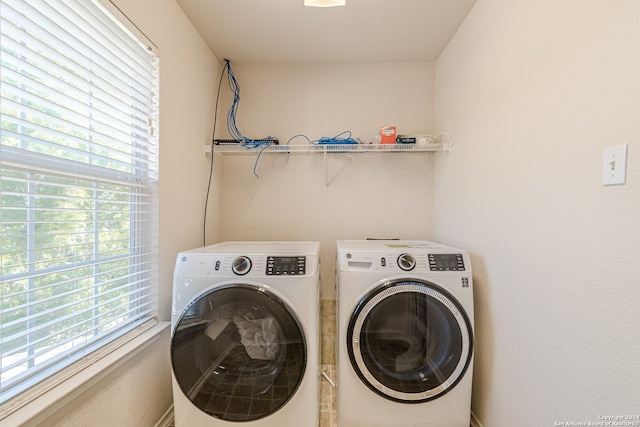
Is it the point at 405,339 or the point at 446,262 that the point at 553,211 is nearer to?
the point at 446,262

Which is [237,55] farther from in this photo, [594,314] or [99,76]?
[594,314]

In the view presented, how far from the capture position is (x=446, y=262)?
1.24 m

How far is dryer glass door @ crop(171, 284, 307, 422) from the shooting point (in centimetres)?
113

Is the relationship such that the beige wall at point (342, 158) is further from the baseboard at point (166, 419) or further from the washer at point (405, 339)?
the baseboard at point (166, 419)

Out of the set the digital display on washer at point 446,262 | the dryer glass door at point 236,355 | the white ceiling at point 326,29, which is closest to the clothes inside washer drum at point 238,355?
the dryer glass door at point 236,355

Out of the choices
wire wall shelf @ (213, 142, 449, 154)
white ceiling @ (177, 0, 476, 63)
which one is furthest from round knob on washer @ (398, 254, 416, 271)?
white ceiling @ (177, 0, 476, 63)

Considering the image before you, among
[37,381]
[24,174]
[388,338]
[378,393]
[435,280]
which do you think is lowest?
[378,393]

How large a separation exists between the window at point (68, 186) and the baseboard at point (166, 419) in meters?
0.51

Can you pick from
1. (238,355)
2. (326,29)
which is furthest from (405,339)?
(326,29)

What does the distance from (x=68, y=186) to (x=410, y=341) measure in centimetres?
161

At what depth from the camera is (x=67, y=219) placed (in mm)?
868

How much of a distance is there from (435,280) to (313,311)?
626mm

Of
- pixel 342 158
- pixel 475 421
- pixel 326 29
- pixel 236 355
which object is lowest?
pixel 475 421

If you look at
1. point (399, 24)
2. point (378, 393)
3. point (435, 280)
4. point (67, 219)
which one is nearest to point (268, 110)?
point (399, 24)
